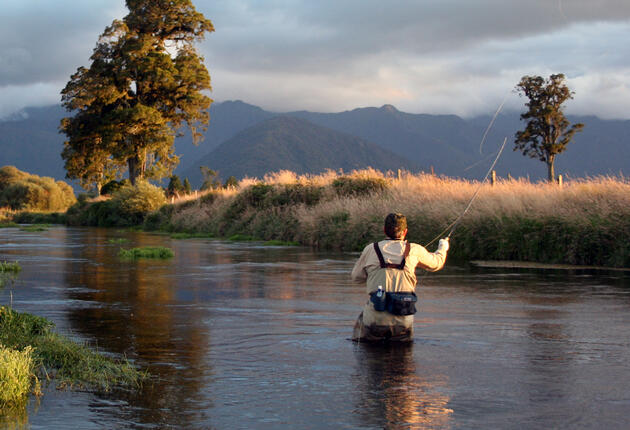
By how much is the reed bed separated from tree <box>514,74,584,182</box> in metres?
35.0

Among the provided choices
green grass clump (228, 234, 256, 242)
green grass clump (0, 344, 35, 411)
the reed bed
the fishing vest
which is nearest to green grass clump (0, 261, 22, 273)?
the reed bed

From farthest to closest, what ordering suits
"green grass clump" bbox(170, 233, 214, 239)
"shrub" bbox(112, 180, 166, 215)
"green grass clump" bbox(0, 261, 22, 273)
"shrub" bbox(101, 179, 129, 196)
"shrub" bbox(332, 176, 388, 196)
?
1. "shrub" bbox(101, 179, 129, 196)
2. "shrub" bbox(112, 180, 166, 215)
3. "green grass clump" bbox(170, 233, 214, 239)
4. "shrub" bbox(332, 176, 388, 196)
5. "green grass clump" bbox(0, 261, 22, 273)

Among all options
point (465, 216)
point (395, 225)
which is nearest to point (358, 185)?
point (465, 216)

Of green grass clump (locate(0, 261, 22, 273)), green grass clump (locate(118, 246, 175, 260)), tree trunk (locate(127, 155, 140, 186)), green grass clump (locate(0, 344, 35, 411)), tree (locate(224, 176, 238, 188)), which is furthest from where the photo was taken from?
tree trunk (locate(127, 155, 140, 186))

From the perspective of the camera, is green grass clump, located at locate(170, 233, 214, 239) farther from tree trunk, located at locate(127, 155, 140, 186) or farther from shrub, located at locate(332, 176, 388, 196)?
tree trunk, located at locate(127, 155, 140, 186)

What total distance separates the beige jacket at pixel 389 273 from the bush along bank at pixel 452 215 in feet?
37.7

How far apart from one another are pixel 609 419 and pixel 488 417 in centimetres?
86

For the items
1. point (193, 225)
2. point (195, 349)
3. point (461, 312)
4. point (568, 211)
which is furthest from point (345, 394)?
point (193, 225)

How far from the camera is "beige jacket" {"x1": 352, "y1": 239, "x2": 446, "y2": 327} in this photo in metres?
8.45

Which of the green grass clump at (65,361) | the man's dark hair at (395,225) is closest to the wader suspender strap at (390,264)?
the man's dark hair at (395,225)

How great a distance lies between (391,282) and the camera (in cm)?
842

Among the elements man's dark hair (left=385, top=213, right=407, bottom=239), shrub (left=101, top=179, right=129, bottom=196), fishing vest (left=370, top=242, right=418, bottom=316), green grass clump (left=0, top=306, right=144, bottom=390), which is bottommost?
green grass clump (left=0, top=306, right=144, bottom=390)

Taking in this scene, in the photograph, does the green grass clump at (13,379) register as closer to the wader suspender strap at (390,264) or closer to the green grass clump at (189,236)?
the wader suspender strap at (390,264)

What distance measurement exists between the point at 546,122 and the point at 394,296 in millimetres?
63023
